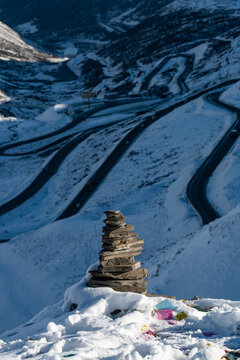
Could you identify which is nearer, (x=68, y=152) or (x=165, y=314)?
(x=165, y=314)

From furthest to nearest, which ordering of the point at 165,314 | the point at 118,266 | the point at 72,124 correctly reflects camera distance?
the point at 72,124
the point at 118,266
the point at 165,314

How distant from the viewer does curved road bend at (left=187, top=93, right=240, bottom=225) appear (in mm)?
37419

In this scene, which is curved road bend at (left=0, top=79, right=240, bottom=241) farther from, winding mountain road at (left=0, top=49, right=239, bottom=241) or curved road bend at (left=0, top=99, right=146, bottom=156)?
curved road bend at (left=0, top=99, right=146, bottom=156)

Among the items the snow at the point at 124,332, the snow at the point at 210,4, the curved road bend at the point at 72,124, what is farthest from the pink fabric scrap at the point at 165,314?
the snow at the point at 210,4

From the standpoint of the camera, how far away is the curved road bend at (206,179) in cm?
3742

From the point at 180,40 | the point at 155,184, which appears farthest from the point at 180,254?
the point at 180,40

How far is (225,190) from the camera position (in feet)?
129

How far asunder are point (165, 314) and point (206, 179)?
3282cm

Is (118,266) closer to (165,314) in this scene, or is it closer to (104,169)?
(165,314)

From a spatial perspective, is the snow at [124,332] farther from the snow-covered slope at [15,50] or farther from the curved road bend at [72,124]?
the snow-covered slope at [15,50]

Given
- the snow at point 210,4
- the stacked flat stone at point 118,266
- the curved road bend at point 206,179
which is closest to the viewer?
the stacked flat stone at point 118,266

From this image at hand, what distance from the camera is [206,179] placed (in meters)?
44.1

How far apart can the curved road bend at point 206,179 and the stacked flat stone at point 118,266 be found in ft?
72.8

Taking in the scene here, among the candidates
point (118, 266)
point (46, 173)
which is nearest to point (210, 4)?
point (46, 173)
